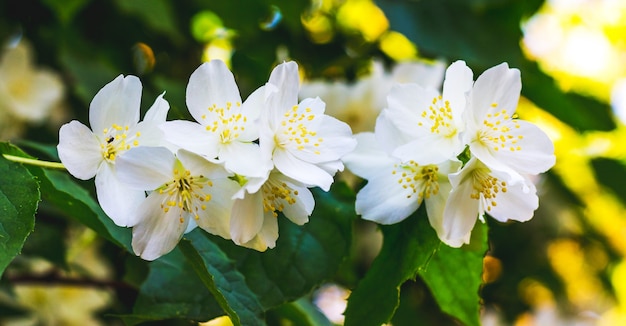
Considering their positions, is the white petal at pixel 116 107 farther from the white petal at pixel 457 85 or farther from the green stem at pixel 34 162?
the white petal at pixel 457 85

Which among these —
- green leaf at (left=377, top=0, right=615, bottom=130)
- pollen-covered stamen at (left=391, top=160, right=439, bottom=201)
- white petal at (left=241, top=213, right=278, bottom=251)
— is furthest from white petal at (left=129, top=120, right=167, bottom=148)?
green leaf at (left=377, top=0, right=615, bottom=130)

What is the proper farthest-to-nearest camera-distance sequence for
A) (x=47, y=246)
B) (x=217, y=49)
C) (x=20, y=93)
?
(x=217, y=49) → (x=20, y=93) → (x=47, y=246)

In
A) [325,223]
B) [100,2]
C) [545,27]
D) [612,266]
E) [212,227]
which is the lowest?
[612,266]

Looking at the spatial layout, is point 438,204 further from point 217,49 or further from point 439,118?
point 217,49

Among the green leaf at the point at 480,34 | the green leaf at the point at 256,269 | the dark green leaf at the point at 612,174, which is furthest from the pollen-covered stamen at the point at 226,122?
the dark green leaf at the point at 612,174

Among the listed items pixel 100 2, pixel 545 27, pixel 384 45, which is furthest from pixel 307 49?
pixel 545 27

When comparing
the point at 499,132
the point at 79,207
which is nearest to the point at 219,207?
the point at 79,207

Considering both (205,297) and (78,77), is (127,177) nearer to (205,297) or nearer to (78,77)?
(205,297)
